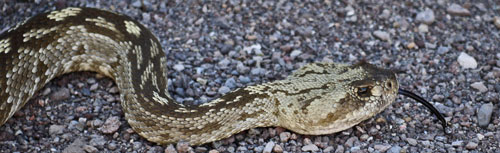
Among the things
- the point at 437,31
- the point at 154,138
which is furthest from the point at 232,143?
the point at 437,31

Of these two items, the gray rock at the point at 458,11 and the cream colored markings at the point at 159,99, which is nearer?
the cream colored markings at the point at 159,99

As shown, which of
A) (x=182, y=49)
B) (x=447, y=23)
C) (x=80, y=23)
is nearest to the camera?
(x=80, y=23)

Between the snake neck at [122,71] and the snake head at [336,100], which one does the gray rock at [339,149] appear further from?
the snake neck at [122,71]

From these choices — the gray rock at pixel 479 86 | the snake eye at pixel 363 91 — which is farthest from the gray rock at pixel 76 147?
the gray rock at pixel 479 86

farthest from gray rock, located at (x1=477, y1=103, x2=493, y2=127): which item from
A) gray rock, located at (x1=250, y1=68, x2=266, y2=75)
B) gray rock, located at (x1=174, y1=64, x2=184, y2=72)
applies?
gray rock, located at (x1=174, y1=64, x2=184, y2=72)

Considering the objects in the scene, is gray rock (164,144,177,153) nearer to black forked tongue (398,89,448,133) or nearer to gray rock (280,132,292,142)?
gray rock (280,132,292,142)

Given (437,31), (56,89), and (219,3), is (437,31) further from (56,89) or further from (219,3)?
(56,89)
